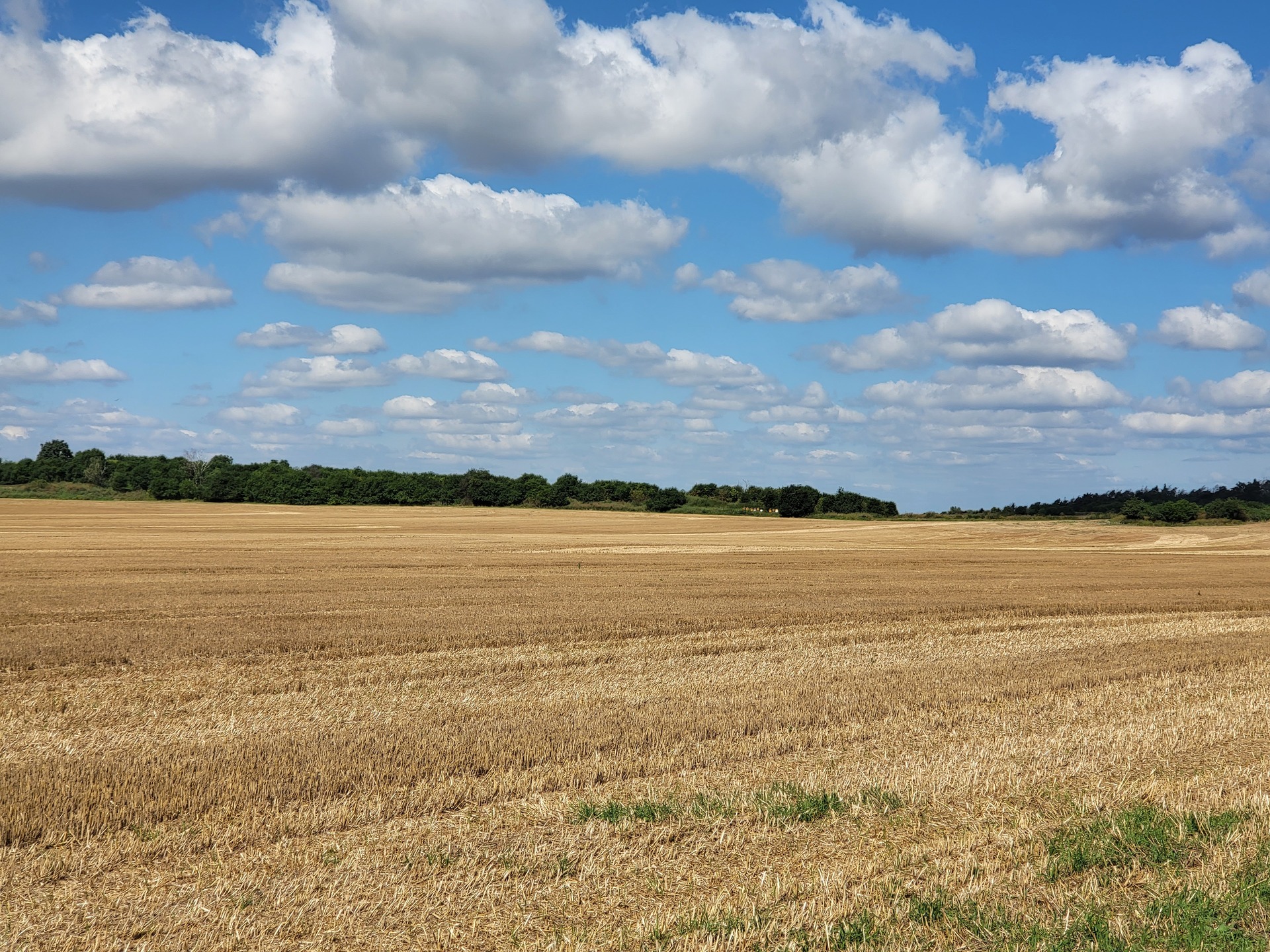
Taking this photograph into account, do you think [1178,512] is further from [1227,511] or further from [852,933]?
[852,933]

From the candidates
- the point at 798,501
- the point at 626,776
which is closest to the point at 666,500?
the point at 798,501

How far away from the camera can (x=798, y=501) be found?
11150cm

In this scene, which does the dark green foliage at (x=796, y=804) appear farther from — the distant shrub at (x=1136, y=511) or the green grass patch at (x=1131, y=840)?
the distant shrub at (x=1136, y=511)

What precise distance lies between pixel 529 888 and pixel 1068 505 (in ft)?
385

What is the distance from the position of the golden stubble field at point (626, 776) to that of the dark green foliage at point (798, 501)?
87.1 m

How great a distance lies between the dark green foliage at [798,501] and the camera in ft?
363

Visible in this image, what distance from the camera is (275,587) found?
27.4 meters

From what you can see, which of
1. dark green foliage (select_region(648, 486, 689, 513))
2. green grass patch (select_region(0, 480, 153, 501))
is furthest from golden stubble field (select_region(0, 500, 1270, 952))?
green grass patch (select_region(0, 480, 153, 501))

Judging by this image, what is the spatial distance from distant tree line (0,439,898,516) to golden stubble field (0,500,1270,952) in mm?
92318

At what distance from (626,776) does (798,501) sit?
341 ft

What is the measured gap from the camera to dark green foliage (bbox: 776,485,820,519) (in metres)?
111

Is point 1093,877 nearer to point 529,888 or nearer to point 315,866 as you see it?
point 529,888

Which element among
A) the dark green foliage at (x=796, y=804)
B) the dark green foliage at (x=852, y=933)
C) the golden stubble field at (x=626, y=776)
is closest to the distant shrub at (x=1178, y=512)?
the golden stubble field at (x=626, y=776)

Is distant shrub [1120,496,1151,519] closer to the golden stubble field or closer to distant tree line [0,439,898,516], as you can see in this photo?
distant tree line [0,439,898,516]
